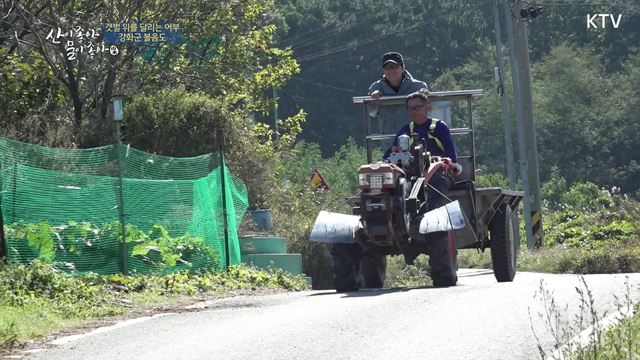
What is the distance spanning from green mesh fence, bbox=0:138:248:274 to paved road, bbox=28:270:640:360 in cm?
304

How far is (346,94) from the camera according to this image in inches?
2968

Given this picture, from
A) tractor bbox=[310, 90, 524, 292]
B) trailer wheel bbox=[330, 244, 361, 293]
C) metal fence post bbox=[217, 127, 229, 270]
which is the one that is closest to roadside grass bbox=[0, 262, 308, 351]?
metal fence post bbox=[217, 127, 229, 270]

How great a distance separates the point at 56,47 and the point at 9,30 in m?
0.92

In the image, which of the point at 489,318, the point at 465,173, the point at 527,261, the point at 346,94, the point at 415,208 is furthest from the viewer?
the point at 346,94

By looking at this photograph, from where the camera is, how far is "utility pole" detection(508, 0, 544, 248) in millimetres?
34875

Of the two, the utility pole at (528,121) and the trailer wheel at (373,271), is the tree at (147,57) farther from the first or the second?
the trailer wheel at (373,271)

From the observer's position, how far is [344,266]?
16312 millimetres

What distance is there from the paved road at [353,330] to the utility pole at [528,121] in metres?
21.0

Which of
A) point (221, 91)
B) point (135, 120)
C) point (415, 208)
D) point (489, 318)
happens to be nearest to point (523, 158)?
point (221, 91)

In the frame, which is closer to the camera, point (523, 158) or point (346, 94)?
point (523, 158)

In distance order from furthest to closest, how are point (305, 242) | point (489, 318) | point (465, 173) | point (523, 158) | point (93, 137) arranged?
point (523, 158)
point (305, 242)
point (93, 137)
point (465, 173)
point (489, 318)

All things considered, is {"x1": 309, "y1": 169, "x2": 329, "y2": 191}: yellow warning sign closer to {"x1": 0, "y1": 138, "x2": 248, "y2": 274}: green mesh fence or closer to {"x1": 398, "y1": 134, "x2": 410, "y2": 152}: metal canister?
{"x1": 0, "y1": 138, "x2": 248, "y2": 274}: green mesh fence

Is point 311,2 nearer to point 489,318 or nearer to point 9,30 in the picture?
point 9,30

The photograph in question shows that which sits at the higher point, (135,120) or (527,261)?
(135,120)
